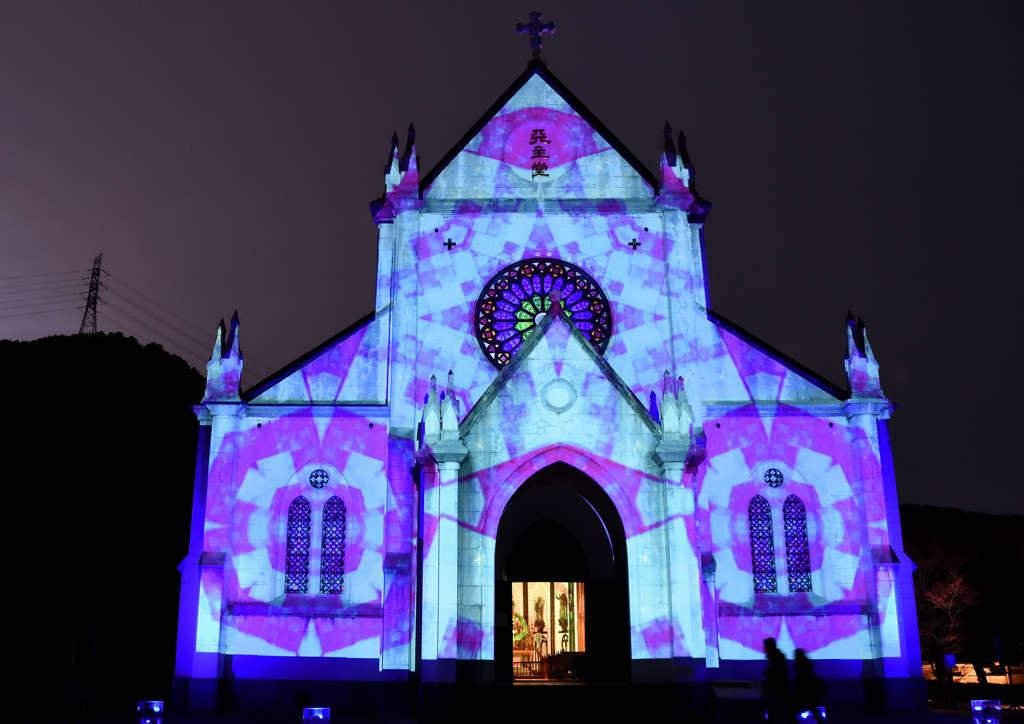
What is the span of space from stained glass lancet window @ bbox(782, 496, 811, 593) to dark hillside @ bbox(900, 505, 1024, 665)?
26130mm

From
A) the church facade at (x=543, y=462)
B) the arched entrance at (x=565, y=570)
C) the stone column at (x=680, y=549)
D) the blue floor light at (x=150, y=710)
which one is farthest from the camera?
the arched entrance at (x=565, y=570)

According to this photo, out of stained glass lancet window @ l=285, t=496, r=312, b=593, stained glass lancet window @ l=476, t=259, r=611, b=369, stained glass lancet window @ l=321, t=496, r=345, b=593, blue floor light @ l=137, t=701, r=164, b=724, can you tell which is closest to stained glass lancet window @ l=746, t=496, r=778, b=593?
stained glass lancet window @ l=476, t=259, r=611, b=369

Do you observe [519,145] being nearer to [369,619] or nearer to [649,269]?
[649,269]

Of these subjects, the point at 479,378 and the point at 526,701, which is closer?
the point at 526,701

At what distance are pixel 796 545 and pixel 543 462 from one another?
8548 millimetres

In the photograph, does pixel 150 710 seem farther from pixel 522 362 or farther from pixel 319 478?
pixel 522 362

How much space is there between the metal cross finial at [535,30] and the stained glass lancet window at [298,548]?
15.6 metres

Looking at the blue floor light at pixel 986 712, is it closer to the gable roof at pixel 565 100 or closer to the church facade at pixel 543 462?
the church facade at pixel 543 462

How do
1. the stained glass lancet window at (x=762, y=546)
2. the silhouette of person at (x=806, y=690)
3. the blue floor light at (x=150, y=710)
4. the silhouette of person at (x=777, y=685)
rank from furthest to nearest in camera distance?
1. the stained glass lancet window at (x=762, y=546)
2. the blue floor light at (x=150, y=710)
3. the silhouette of person at (x=777, y=685)
4. the silhouette of person at (x=806, y=690)

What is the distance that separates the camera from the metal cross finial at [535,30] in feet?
93.2

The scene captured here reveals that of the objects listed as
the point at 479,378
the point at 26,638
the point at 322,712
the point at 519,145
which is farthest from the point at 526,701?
the point at 26,638

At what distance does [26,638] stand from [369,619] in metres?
19.5

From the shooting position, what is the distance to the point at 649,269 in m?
25.8

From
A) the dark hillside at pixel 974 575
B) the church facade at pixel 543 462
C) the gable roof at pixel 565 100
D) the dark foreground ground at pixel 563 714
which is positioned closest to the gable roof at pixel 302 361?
the church facade at pixel 543 462
